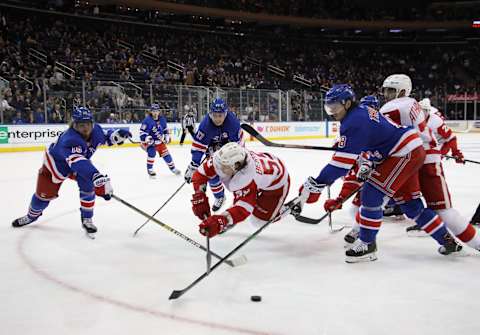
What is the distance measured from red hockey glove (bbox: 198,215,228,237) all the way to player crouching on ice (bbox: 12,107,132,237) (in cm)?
123

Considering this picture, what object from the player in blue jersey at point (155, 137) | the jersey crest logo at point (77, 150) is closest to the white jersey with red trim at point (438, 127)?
the jersey crest logo at point (77, 150)

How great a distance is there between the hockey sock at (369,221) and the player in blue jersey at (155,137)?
515cm

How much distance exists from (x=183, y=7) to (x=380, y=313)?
20.0m

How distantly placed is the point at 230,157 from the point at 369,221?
42.2 inches

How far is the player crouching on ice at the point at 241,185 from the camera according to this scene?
2850mm

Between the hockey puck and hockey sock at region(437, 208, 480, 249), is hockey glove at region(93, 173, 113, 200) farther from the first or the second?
hockey sock at region(437, 208, 480, 249)

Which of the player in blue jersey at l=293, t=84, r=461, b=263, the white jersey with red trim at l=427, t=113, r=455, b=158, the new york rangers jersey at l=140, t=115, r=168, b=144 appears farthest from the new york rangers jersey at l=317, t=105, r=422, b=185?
the new york rangers jersey at l=140, t=115, r=168, b=144

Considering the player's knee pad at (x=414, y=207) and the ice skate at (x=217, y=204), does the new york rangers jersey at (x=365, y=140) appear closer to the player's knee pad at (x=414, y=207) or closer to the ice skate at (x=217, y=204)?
the player's knee pad at (x=414, y=207)

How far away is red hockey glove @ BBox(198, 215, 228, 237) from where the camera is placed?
2725 mm

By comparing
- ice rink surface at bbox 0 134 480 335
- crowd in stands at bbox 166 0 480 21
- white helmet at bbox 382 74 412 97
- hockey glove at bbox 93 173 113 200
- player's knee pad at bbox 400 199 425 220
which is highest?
crowd in stands at bbox 166 0 480 21

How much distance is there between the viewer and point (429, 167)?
329 centimetres

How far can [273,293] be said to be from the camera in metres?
2.71

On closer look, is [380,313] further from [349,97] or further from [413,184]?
[349,97]

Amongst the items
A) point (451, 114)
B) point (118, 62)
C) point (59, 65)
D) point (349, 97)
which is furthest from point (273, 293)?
point (451, 114)
